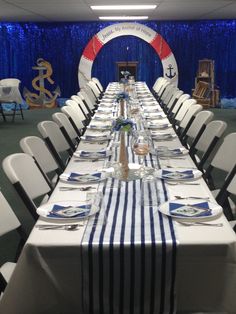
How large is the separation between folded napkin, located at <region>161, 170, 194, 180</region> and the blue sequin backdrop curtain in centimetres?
994

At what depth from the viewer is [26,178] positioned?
2.90m

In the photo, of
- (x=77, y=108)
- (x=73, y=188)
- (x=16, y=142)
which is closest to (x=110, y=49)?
(x=16, y=142)

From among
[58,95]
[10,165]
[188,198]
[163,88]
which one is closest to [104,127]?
[10,165]

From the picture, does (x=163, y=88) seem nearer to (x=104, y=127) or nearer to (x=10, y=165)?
(x=104, y=127)

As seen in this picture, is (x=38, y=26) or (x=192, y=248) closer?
(x=192, y=248)

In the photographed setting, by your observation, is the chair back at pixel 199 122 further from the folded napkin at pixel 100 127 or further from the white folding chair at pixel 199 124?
the folded napkin at pixel 100 127

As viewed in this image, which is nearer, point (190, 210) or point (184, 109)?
point (190, 210)

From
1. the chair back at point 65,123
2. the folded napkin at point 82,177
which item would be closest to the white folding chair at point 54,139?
the chair back at point 65,123

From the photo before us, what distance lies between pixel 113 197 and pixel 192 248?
0.71 metres

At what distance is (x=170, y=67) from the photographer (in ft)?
40.5

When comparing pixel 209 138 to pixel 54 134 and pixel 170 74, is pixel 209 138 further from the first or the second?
pixel 170 74

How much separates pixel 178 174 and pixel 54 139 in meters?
1.79

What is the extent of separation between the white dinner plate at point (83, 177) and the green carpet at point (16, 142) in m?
1.05

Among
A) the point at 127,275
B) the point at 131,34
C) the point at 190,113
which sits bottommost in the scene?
the point at 127,275
